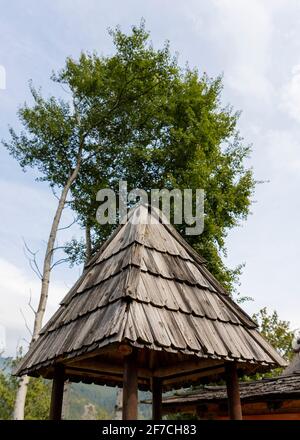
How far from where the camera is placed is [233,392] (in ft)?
13.0

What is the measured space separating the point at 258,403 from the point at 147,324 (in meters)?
4.50

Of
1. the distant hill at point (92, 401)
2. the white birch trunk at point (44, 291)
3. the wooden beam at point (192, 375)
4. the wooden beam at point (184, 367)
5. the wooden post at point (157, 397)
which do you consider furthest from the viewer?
the distant hill at point (92, 401)

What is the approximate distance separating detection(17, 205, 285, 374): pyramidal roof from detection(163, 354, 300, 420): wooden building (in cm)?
283

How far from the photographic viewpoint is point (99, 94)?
14.0 metres

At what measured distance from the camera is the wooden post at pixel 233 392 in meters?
3.88

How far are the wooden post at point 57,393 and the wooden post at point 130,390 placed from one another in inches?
54.5

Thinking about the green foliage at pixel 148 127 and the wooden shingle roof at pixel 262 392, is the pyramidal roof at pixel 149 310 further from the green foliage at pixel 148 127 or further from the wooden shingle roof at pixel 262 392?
the green foliage at pixel 148 127

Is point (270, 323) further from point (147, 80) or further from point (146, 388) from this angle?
point (146, 388)

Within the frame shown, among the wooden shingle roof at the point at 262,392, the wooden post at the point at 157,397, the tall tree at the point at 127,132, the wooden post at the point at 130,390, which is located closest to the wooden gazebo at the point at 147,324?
the wooden post at the point at 130,390

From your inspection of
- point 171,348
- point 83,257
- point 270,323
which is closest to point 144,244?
point 171,348

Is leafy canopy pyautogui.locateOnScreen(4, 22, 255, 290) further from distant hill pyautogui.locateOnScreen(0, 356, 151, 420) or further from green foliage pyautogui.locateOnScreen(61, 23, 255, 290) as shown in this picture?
distant hill pyautogui.locateOnScreen(0, 356, 151, 420)

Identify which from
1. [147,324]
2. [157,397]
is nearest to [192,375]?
[157,397]

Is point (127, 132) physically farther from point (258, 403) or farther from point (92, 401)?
point (92, 401)

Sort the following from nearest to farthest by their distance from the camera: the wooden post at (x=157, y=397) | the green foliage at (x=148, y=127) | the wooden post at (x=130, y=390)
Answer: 1. the wooden post at (x=130, y=390)
2. the wooden post at (x=157, y=397)
3. the green foliage at (x=148, y=127)
